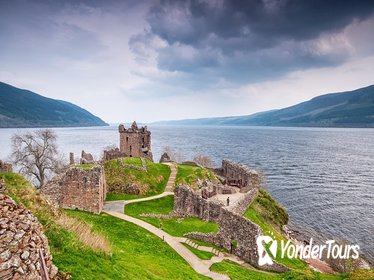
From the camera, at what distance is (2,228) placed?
31.9 ft

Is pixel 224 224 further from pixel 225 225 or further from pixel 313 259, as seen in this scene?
pixel 313 259

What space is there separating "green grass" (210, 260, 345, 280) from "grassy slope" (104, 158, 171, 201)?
2381cm

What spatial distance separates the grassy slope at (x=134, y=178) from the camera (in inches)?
1994

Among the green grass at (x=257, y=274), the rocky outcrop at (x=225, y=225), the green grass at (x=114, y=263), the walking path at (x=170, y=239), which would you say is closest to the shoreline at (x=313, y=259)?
the rocky outcrop at (x=225, y=225)

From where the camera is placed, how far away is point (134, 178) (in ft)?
174

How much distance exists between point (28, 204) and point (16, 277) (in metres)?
6.33

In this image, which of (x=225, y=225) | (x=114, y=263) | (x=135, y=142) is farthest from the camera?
(x=135, y=142)

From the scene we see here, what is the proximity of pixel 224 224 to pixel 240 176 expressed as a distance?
33922 mm

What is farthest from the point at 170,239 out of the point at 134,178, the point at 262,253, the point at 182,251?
the point at 134,178

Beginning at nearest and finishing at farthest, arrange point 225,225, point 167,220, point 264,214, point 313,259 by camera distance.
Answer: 1. point 225,225
2. point 313,259
3. point 167,220
4. point 264,214

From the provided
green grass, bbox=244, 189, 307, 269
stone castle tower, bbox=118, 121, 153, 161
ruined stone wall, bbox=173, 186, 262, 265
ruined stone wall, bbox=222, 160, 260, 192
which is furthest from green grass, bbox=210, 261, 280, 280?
stone castle tower, bbox=118, 121, 153, 161

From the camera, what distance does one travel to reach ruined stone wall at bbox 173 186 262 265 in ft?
108

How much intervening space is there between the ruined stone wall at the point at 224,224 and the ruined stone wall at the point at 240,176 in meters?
19.8

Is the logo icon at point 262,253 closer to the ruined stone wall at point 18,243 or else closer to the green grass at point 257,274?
the green grass at point 257,274
